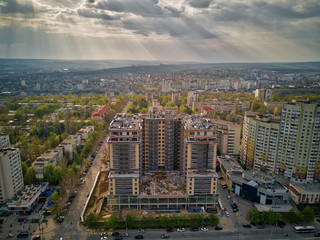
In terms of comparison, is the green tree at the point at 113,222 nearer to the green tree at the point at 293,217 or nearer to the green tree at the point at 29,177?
the green tree at the point at 29,177

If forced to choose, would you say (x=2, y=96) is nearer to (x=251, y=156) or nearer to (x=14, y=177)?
(x=14, y=177)

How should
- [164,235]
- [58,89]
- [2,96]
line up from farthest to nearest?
1. [58,89]
2. [2,96]
3. [164,235]

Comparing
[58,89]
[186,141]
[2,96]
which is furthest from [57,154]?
[58,89]

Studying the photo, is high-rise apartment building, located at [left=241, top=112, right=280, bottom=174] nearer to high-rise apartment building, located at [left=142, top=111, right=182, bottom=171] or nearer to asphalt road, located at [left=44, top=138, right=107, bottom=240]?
high-rise apartment building, located at [left=142, top=111, right=182, bottom=171]

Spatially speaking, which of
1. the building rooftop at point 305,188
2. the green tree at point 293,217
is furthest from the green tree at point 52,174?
the building rooftop at point 305,188

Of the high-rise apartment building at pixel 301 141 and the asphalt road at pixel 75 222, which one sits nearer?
the asphalt road at pixel 75 222

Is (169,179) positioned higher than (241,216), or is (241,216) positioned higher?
(169,179)
